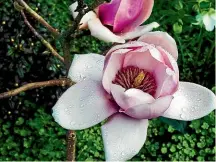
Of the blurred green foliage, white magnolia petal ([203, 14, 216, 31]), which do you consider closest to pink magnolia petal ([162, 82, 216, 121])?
white magnolia petal ([203, 14, 216, 31])

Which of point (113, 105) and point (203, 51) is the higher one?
point (113, 105)

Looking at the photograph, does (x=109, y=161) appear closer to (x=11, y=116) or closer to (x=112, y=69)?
(x=112, y=69)

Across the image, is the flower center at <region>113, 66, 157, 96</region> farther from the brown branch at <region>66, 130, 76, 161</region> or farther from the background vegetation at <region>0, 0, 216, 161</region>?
the background vegetation at <region>0, 0, 216, 161</region>

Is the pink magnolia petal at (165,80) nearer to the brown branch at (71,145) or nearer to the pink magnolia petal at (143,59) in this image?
the pink magnolia petal at (143,59)

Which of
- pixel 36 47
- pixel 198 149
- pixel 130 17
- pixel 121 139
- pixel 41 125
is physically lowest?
pixel 198 149

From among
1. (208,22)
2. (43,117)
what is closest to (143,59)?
(208,22)

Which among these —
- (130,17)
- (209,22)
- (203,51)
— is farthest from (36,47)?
(130,17)

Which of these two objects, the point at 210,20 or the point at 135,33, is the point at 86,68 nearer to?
the point at 135,33
